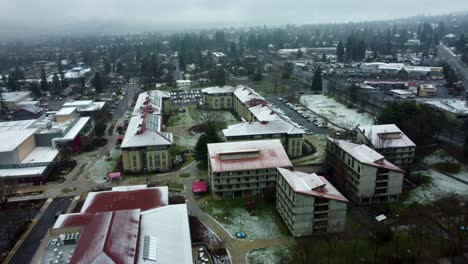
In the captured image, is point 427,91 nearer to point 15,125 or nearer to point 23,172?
point 23,172

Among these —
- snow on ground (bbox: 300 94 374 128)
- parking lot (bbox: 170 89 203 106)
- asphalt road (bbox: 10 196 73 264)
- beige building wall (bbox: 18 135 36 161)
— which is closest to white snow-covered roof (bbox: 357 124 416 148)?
snow on ground (bbox: 300 94 374 128)

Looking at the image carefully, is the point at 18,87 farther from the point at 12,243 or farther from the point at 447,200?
the point at 447,200

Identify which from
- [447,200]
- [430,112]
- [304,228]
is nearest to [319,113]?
[430,112]

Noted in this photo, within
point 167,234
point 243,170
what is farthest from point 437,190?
point 167,234

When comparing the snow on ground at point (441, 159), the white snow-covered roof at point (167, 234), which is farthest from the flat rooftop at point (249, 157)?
the snow on ground at point (441, 159)

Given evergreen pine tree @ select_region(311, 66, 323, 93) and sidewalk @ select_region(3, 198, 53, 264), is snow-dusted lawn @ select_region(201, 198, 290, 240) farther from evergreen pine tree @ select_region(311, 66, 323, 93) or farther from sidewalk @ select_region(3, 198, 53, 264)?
evergreen pine tree @ select_region(311, 66, 323, 93)

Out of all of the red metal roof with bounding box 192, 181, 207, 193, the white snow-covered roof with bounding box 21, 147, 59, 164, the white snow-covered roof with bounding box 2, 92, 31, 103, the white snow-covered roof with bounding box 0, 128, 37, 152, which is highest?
the white snow-covered roof with bounding box 0, 128, 37, 152

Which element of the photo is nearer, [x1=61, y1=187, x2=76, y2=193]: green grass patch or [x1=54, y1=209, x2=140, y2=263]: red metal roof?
[x1=54, y1=209, x2=140, y2=263]: red metal roof
